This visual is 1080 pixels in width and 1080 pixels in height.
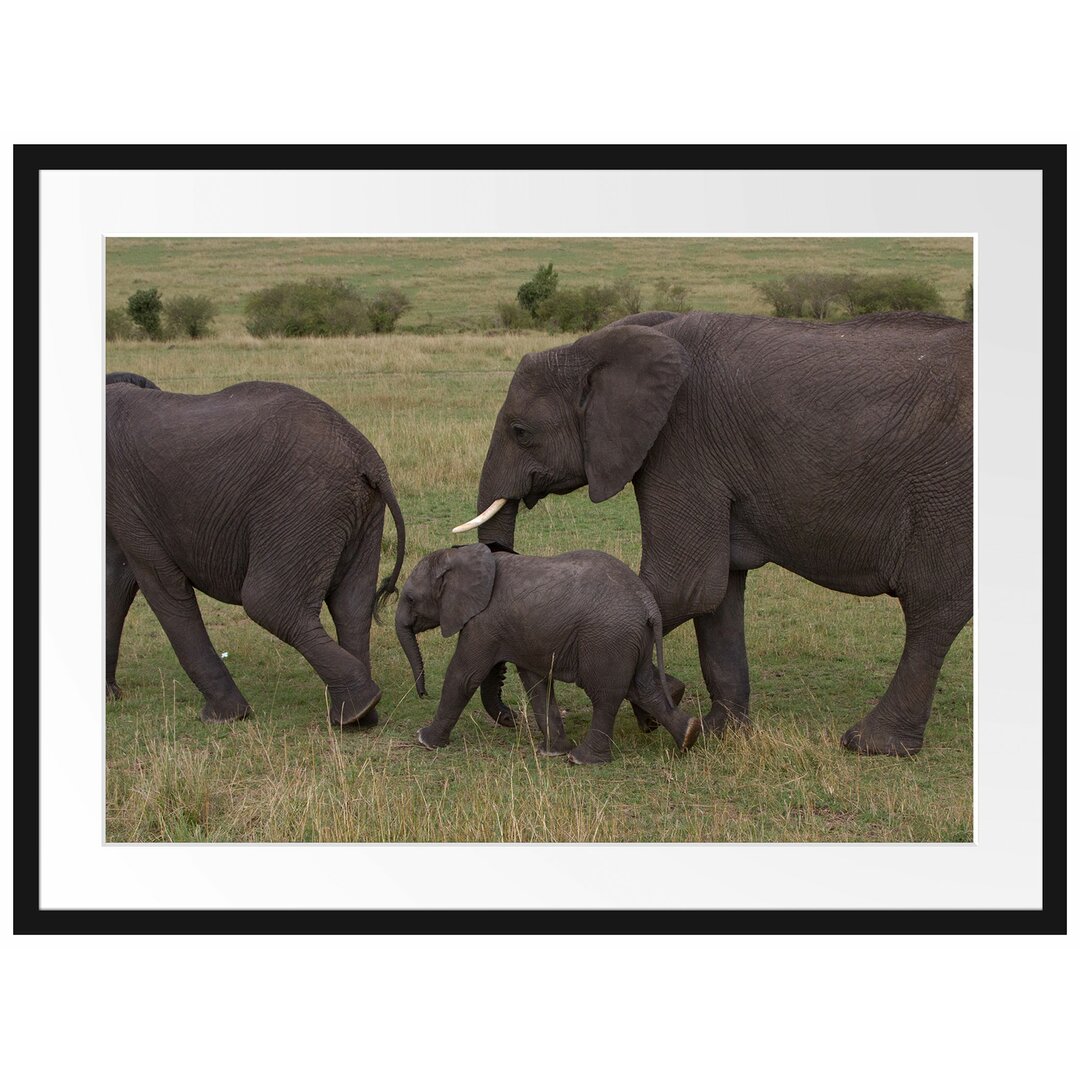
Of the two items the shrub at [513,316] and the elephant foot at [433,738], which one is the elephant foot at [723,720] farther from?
the shrub at [513,316]

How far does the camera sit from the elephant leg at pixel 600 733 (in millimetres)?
9234

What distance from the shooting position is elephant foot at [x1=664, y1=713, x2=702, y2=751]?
30.8 feet

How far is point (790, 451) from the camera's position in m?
9.43

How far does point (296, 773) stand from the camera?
9109 millimetres

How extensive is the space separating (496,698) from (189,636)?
2.01m

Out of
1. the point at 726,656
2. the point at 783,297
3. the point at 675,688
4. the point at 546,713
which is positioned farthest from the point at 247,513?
the point at 783,297

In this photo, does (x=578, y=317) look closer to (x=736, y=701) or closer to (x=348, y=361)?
(x=348, y=361)

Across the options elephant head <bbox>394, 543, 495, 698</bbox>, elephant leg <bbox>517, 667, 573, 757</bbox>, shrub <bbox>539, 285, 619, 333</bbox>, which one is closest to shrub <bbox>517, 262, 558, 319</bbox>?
shrub <bbox>539, 285, 619, 333</bbox>

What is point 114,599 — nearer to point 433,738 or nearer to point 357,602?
point 357,602

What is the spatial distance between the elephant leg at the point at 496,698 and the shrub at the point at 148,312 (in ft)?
53.9

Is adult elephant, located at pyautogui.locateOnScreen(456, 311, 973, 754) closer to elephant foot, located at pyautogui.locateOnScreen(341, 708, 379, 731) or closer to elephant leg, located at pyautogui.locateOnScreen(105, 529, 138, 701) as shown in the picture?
elephant foot, located at pyautogui.locateOnScreen(341, 708, 379, 731)

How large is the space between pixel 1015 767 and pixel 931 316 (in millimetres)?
3296

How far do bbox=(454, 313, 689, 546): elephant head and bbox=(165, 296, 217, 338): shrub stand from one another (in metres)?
16.4
